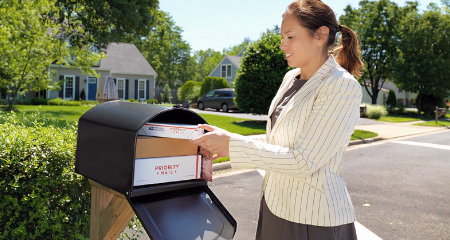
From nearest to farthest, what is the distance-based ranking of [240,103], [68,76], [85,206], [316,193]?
[316,193] → [85,206] → [240,103] → [68,76]

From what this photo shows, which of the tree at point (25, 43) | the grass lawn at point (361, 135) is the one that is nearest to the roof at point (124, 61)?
the tree at point (25, 43)

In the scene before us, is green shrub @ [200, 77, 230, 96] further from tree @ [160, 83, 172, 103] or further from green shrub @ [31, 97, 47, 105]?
green shrub @ [31, 97, 47, 105]

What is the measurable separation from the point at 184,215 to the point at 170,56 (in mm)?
54582

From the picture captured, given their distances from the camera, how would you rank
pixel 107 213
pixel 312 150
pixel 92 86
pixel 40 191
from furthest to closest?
1. pixel 92 86
2. pixel 40 191
3. pixel 107 213
4. pixel 312 150

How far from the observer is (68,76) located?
91.6ft

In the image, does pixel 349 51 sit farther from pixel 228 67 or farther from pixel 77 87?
pixel 228 67

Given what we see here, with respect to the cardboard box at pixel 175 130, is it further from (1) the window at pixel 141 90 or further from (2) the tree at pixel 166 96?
(2) the tree at pixel 166 96

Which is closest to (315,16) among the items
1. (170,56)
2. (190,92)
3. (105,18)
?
(105,18)

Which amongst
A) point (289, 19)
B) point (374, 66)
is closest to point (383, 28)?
point (374, 66)

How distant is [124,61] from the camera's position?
105 ft

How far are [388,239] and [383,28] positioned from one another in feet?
104

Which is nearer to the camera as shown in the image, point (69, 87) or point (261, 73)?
point (261, 73)

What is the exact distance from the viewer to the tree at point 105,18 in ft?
42.2

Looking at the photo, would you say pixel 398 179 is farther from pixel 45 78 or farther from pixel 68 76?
pixel 68 76
